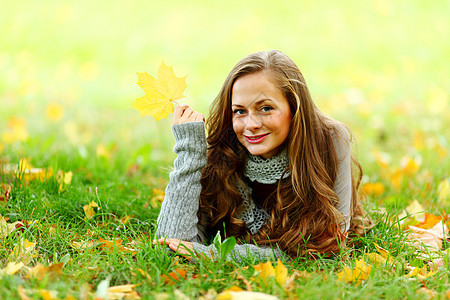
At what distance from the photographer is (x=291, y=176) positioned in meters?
2.34

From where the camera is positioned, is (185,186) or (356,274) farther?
(185,186)

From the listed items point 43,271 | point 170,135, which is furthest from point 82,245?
point 170,135

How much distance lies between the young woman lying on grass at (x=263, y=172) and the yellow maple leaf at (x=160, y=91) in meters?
0.07

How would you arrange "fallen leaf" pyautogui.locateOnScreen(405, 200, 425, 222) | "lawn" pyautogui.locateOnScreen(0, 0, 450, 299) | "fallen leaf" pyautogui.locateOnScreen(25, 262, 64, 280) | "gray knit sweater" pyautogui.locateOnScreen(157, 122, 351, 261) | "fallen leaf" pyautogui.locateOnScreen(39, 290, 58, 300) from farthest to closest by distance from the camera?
"fallen leaf" pyautogui.locateOnScreen(405, 200, 425, 222) → "gray knit sweater" pyautogui.locateOnScreen(157, 122, 351, 261) → "lawn" pyautogui.locateOnScreen(0, 0, 450, 299) → "fallen leaf" pyautogui.locateOnScreen(25, 262, 64, 280) → "fallen leaf" pyautogui.locateOnScreen(39, 290, 58, 300)

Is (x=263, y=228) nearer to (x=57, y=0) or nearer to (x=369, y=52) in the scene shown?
(x=369, y=52)

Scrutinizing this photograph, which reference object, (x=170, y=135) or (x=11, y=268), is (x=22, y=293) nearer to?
(x=11, y=268)

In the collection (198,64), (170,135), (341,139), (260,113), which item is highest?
(198,64)

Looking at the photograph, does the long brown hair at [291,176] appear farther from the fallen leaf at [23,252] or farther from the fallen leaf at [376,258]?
the fallen leaf at [23,252]

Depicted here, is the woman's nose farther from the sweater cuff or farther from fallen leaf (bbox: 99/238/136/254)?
fallen leaf (bbox: 99/238/136/254)

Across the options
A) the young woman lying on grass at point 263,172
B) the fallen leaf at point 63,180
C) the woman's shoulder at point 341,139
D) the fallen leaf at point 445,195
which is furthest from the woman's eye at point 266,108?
the fallen leaf at point 445,195

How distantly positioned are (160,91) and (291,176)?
2.47ft

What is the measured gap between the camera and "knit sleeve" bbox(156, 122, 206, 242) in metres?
2.35

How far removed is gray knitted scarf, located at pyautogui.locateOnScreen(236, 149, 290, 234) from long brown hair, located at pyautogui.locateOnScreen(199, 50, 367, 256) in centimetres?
3

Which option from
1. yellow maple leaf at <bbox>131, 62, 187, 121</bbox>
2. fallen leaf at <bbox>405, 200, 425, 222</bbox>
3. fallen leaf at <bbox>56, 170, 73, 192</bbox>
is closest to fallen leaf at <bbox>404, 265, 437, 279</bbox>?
fallen leaf at <bbox>405, 200, 425, 222</bbox>
